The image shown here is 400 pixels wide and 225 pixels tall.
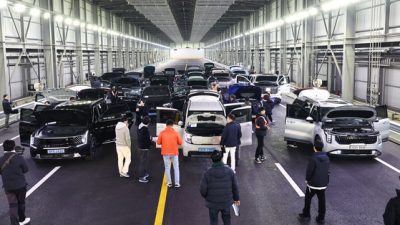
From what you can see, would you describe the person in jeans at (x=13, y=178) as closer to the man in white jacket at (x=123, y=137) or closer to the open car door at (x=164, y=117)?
the man in white jacket at (x=123, y=137)

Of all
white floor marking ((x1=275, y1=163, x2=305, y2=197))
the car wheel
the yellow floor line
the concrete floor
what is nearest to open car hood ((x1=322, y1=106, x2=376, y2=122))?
the concrete floor

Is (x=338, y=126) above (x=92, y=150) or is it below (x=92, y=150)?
above

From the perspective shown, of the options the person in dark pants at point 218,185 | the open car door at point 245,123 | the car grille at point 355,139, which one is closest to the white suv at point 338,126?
the car grille at point 355,139

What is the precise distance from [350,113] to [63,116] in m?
9.31

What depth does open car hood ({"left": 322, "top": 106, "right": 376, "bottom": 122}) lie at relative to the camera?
43.1 ft

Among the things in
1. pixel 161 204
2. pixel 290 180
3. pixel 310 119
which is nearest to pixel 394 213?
pixel 161 204

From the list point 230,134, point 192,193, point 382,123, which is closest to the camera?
point 192,193

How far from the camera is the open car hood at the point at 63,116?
13656 mm

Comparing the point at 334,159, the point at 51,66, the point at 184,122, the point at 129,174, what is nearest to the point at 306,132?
the point at 334,159

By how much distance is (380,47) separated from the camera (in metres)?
21.2

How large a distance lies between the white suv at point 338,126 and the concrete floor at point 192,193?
532mm

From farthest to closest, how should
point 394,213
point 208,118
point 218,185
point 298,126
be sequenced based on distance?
point 298,126
point 208,118
point 218,185
point 394,213

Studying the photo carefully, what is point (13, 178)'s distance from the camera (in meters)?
7.80

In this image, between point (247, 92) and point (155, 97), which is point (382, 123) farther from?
point (155, 97)
